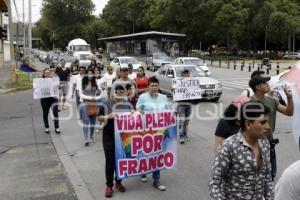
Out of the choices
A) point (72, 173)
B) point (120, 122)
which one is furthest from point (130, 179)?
point (120, 122)

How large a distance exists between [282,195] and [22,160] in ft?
21.8

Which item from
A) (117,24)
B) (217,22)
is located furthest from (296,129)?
(117,24)

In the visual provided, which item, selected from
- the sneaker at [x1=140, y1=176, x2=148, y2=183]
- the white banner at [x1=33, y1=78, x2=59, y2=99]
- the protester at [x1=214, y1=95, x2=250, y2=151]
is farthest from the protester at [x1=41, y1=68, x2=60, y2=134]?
the protester at [x1=214, y1=95, x2=250, y2=151]

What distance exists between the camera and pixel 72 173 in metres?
7.43

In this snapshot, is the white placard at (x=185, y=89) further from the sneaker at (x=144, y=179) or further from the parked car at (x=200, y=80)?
the sneaker at (x=144, y=179)

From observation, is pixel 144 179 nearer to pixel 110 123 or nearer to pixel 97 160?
pixel 110 123

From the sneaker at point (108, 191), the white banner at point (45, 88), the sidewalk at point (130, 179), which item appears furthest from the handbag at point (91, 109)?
the sneaker at point (108, 191)

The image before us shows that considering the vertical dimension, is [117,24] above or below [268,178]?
above

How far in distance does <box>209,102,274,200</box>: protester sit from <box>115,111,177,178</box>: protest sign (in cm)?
287

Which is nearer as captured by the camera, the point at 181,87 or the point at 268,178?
the point at 268,178

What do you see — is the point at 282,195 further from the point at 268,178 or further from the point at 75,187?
the point at 75,187

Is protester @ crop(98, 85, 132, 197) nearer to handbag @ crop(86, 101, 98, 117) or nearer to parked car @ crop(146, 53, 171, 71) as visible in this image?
handbag @ crop(86, 101, 98, 117)

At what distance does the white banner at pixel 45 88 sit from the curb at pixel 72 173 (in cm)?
145

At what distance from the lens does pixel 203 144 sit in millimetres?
9531
